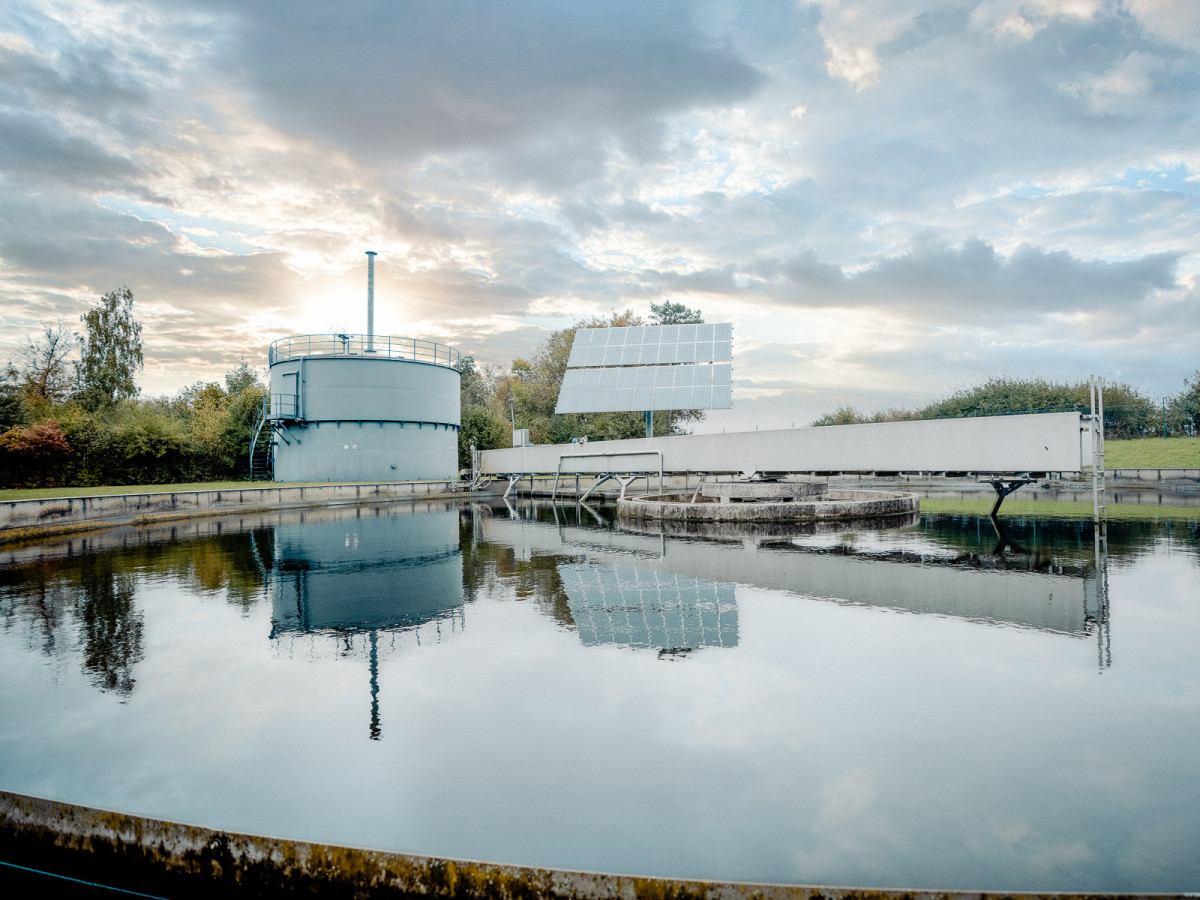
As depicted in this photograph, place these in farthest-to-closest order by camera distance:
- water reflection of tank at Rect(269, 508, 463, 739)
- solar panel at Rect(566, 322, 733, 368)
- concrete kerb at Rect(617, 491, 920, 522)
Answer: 1. solar panel at Rect(566, 322, 733, 368)
2. concrete kerb at Rect(617, 491, 920, 522)
3. water reflection of tank at Rect(269, 508, 463, 739)

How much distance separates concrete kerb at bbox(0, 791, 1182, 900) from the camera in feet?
8.37

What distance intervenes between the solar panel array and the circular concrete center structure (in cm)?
646

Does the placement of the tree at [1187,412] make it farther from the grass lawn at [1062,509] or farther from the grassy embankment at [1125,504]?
the grass lawn at [1062,509]

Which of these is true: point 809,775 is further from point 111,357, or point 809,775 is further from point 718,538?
point 111,357

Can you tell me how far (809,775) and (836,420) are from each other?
5139 cm

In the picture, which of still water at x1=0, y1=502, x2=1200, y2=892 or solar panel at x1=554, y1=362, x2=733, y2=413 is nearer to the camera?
still water at x1=0, y1=502, x2=1200, y2=892

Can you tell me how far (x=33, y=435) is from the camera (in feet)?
91.1

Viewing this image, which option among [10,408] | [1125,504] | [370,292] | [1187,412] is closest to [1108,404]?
[1187,412]

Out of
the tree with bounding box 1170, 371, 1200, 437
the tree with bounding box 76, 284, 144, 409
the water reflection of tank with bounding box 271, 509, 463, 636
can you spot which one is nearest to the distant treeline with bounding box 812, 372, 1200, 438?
the tree with bounding box 1170, 371, 1200, 437

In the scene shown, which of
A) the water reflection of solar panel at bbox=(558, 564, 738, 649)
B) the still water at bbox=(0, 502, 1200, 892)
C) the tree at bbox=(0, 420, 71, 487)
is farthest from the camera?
the tree at bbox=(0, 420, 71, 487)

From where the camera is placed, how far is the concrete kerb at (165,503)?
16938 mm

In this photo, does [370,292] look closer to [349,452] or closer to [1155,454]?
[349,452]

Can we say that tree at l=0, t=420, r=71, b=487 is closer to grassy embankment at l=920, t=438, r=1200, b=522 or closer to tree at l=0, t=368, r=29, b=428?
tree at l=0, t=368, r=29, b=428

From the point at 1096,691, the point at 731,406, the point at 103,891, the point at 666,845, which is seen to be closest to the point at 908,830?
the point at 666,845
